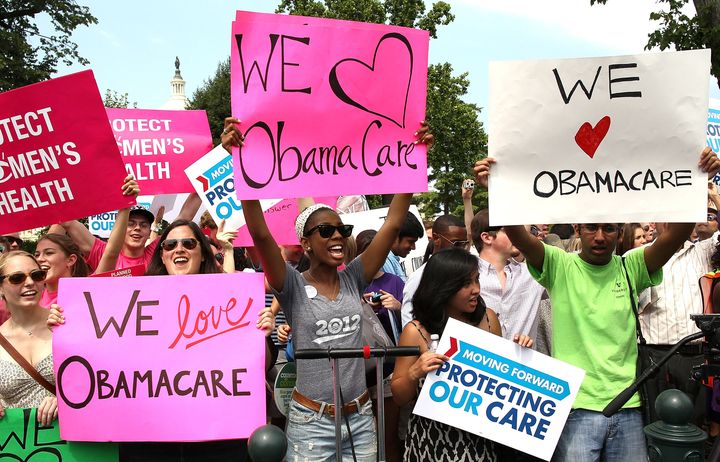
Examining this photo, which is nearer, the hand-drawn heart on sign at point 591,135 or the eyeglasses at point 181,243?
the hand-drawn heart on sign at point 591,135

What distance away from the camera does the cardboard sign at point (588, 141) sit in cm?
367

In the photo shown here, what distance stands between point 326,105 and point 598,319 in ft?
5.68

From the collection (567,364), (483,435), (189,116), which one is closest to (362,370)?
(483,435)

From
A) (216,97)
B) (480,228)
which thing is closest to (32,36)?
(216,97)

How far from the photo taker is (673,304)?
210 inches

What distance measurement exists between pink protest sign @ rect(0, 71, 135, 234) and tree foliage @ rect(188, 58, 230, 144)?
116ft

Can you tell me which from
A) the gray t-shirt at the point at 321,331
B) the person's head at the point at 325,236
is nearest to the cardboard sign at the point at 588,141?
the person's head at the point at 325,236

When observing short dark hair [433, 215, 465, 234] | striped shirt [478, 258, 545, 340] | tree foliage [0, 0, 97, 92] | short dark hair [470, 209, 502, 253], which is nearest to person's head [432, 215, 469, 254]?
short dark hair [433, 215, 465, 234]

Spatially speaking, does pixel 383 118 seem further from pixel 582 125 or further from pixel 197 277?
pixel 197 277

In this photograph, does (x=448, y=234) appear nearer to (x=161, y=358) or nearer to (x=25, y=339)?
(x=161, y=358)

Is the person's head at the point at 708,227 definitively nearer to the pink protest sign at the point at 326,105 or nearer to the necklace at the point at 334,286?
the pink protest sign at the point at 326,105

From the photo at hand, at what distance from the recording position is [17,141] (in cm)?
461

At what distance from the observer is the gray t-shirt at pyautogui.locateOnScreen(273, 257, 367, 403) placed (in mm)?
3492

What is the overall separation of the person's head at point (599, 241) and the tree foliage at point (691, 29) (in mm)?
10269
